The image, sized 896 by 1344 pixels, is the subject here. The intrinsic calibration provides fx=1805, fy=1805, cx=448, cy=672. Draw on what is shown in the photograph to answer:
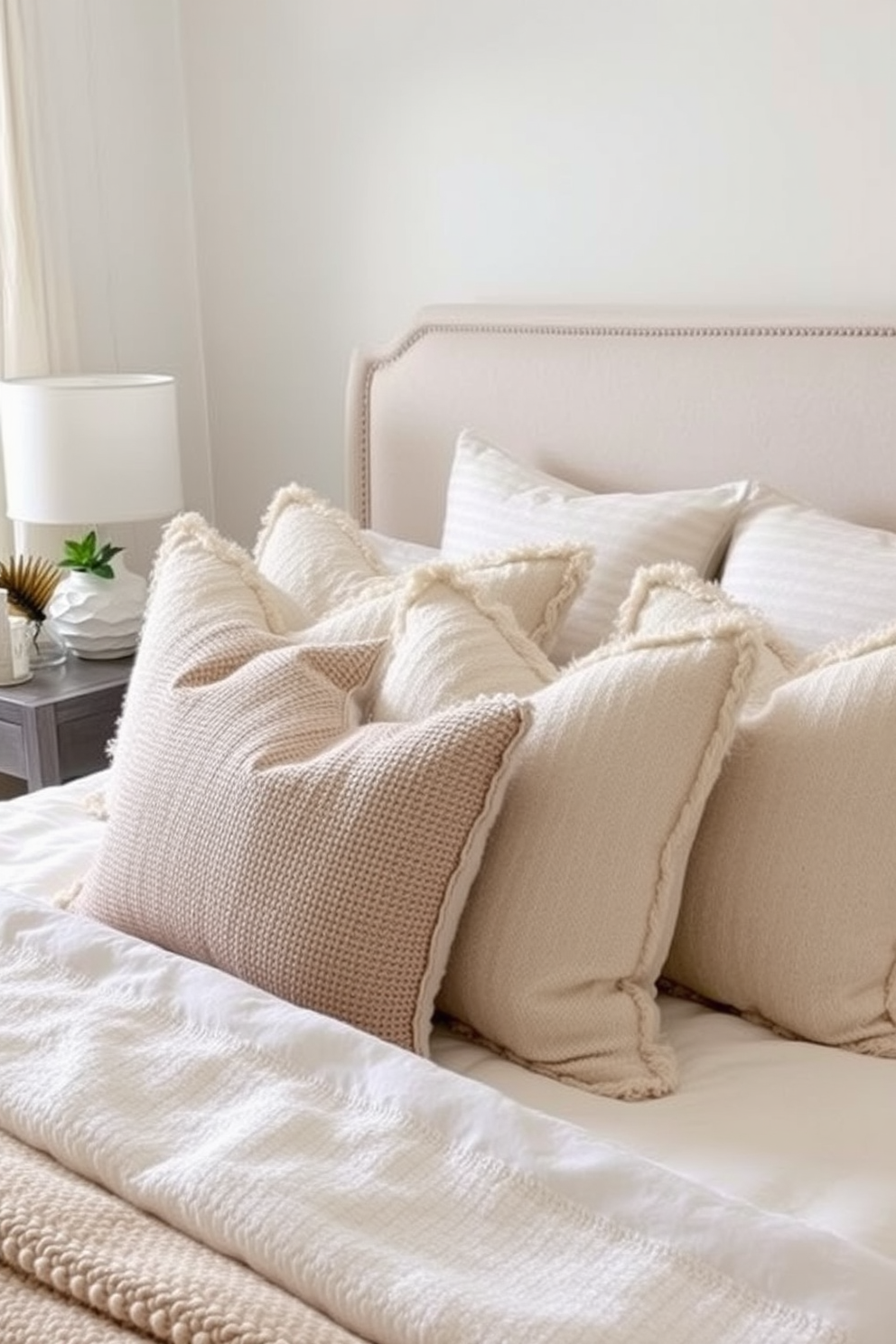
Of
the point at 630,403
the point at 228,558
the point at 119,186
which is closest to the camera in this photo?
the point at 228,558

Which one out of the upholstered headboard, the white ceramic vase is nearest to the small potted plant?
the white ceramic vase

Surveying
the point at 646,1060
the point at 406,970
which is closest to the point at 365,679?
the point at 406,970

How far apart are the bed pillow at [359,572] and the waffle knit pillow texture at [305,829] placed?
23 cm

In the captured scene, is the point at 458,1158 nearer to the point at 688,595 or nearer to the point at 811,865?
the point at 811,865

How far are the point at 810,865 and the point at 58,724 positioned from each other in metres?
1.54

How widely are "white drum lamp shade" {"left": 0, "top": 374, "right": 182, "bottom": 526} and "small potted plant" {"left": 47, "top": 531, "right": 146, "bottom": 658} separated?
8cm

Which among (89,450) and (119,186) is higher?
(119,186)

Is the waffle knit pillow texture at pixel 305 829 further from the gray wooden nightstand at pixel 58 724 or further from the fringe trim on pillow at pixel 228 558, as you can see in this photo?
the gray wooden nightstand at pixel 58 724

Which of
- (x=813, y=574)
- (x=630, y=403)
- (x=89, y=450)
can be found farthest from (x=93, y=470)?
(x=813, y=574)

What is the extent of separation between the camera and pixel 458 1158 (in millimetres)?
1316

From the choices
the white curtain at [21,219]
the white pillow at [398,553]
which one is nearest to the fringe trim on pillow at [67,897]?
the white pillow at [398,553]

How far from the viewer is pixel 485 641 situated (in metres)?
1.85

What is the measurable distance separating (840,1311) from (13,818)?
1392mm

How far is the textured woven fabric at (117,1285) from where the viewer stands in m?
1.13
